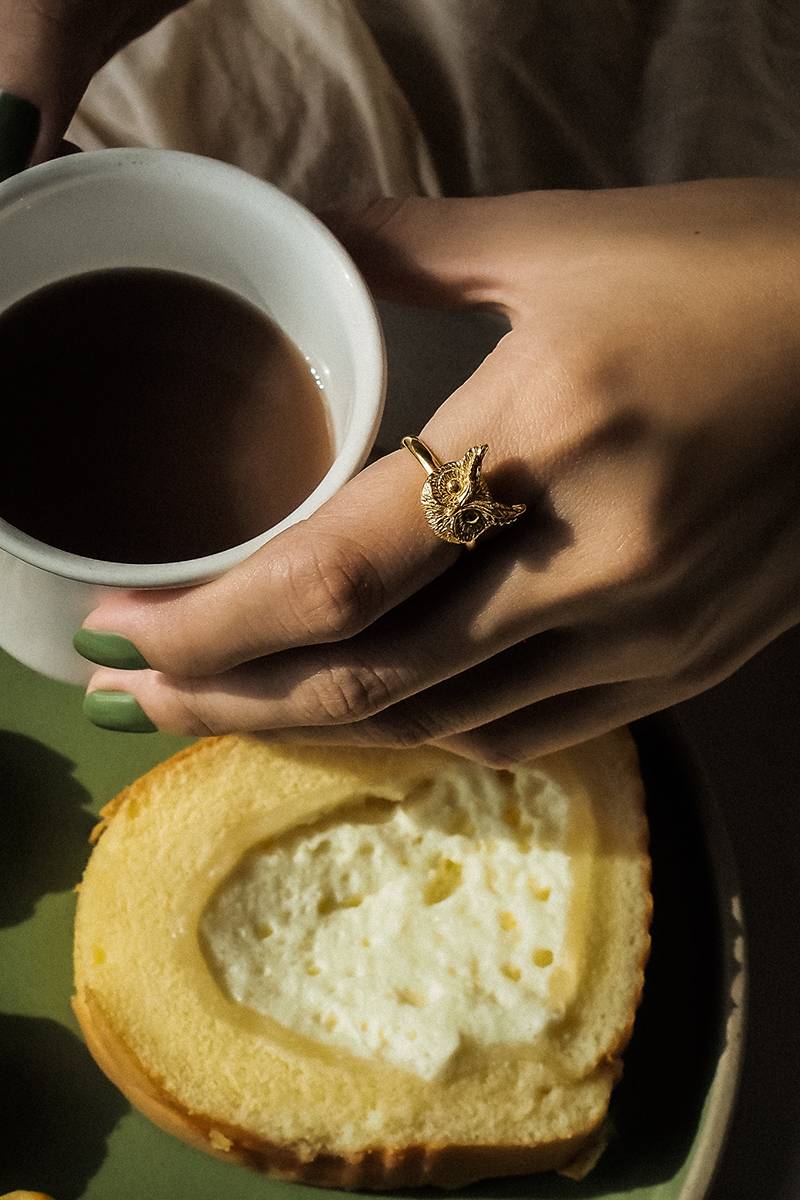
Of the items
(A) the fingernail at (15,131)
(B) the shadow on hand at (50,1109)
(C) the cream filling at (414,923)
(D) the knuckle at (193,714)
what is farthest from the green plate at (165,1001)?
(A) the fingernail at (15,131)

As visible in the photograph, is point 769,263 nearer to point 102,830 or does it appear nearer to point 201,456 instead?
point 201,456

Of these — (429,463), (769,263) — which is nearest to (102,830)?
(429,463)

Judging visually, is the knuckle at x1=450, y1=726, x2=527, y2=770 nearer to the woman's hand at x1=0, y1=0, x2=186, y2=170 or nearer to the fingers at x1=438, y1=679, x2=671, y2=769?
the fingers at x1=438, y1=679, x2=671, y2=769

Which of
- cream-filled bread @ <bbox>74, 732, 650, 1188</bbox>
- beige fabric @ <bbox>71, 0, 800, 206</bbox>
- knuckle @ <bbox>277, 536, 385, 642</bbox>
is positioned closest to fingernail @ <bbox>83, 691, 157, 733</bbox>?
cream-filled bread @ <bbox>74, 732, 650, 1188</bbox>

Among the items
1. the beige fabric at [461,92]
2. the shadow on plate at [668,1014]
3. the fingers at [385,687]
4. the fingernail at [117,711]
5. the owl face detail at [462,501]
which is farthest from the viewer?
the beige fabric at [461,92]

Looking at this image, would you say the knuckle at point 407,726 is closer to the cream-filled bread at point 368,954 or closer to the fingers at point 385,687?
the fingers at point 385,687

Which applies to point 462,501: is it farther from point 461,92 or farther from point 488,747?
point 461,92
